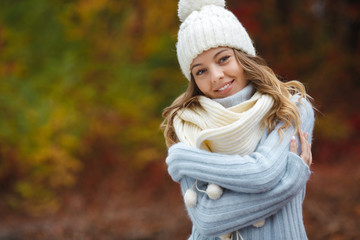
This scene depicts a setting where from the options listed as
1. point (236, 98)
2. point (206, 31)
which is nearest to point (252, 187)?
point (236, 98)

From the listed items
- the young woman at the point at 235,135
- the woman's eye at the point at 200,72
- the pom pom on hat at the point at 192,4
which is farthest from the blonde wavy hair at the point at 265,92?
the pom pom on hat at the point at 192,4

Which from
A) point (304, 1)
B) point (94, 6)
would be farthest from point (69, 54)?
point (304, 1)

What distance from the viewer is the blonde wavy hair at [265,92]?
1955 millimetres

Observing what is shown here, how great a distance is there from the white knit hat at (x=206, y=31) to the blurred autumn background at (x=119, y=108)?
3253mm

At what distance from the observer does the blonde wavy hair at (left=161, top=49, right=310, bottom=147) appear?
1.96m

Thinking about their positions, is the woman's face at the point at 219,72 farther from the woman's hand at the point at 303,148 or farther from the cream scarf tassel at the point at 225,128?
the woman's hand at the point at 303,148

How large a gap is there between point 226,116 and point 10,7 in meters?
6.76

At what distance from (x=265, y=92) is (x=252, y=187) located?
50cm

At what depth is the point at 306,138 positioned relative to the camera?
2.00 m

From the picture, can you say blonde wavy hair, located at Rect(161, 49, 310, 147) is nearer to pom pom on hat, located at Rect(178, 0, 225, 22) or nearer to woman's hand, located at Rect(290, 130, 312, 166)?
woman's hand, located at Rect(290, 130, 312, 166)

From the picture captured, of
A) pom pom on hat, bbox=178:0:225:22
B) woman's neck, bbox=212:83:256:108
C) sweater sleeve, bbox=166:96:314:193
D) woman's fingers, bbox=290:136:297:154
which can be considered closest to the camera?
sweater sleeve, bbox=166:96:314:193

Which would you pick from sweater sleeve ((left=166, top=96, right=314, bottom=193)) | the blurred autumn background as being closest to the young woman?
sweater sleeve ((left=166, top=96, right=314, bottom=193))

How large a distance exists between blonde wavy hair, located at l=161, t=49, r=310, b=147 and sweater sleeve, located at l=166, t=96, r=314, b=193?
53 millimetres

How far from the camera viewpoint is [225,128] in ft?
6.01
